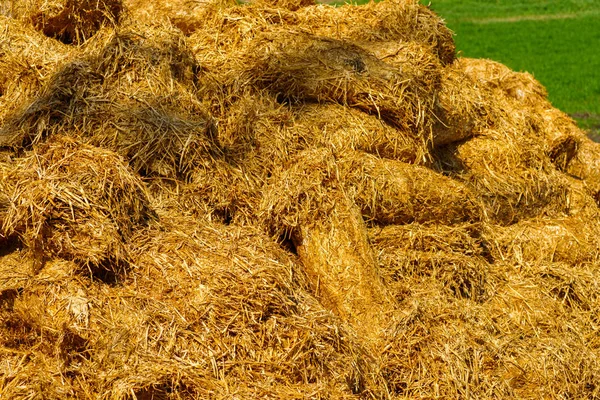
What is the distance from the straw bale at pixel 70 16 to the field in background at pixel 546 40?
414 inches

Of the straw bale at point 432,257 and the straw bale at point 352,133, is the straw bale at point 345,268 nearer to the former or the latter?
the straw bale at point 432,257

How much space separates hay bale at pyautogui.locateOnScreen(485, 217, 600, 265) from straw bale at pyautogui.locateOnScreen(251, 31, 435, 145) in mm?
1000

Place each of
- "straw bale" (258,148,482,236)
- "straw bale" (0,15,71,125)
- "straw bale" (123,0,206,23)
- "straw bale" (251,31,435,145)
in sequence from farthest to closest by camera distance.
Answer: "straw bale" (123,0,206,23), "straw bale" (251,31,435,145), "straw bale" (0,15,71,125), "straw bale" (258,148,482,236)

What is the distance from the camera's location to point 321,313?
4793 mm

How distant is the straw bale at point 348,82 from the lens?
6.40m

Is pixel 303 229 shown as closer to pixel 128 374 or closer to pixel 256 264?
pixel 256 264

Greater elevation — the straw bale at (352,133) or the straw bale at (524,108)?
the straw bale at (352,133)

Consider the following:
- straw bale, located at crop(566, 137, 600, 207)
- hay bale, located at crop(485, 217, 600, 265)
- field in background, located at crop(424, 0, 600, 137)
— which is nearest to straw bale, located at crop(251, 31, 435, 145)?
hay bale, located at crop(485, 217, 600, 265)

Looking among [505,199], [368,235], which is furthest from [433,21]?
[368,235]

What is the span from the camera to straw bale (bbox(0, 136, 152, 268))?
4668mm

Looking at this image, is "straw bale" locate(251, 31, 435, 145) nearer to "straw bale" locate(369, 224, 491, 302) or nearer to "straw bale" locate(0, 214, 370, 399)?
"straw bale" locate(369, 224, 491, 302)

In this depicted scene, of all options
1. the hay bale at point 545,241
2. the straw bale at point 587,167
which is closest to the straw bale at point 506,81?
the straw bale at point 587,167

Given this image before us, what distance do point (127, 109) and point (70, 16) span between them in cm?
130

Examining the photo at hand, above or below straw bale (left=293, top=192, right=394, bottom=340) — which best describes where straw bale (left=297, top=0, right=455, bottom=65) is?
above
